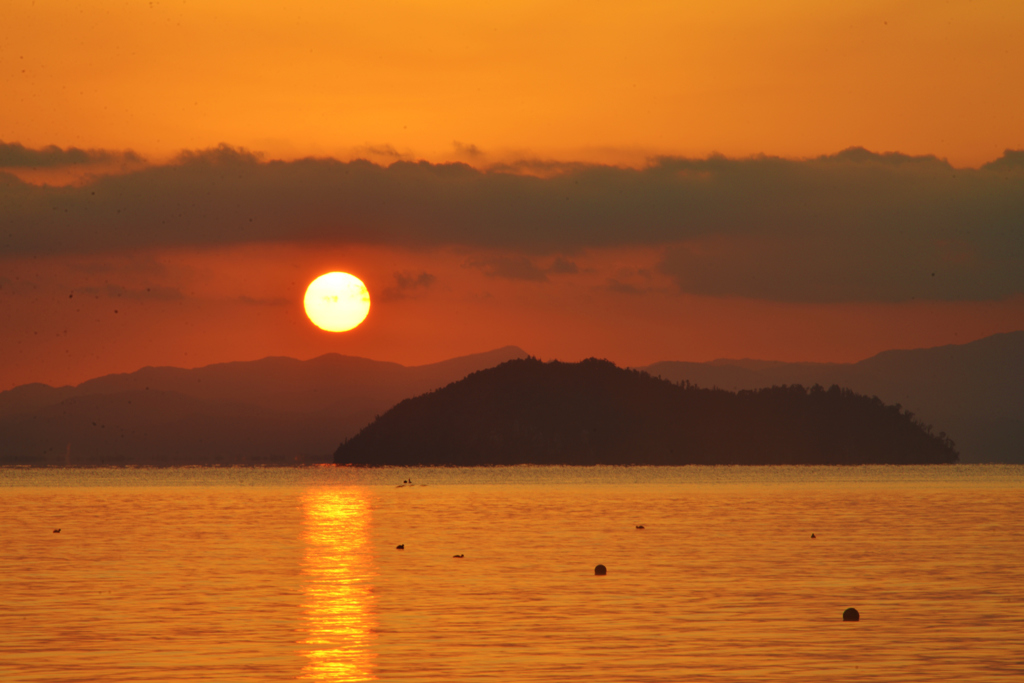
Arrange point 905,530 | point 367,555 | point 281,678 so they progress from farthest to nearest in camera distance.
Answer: point 905,530 → point 367,555 → point 281,678

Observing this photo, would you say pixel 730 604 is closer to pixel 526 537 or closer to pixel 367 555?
pixel 367 555

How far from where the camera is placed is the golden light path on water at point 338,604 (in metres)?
32.8

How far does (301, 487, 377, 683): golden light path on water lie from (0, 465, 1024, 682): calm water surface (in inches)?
6.2

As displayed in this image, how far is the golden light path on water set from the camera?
32812 millimetres

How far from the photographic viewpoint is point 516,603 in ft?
149

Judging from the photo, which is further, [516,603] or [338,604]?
[338,604]

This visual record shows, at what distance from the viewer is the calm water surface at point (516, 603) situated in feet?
108

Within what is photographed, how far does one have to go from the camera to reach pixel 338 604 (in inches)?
1809

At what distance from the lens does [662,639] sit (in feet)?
121

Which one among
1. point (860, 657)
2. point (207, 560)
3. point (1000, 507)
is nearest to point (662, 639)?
point (860, 657)

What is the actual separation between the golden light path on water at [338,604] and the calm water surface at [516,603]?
16 cm

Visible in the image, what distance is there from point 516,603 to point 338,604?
5.91m

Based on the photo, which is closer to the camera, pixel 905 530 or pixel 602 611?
pixel 602 611

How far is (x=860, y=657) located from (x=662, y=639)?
5.47 metres
